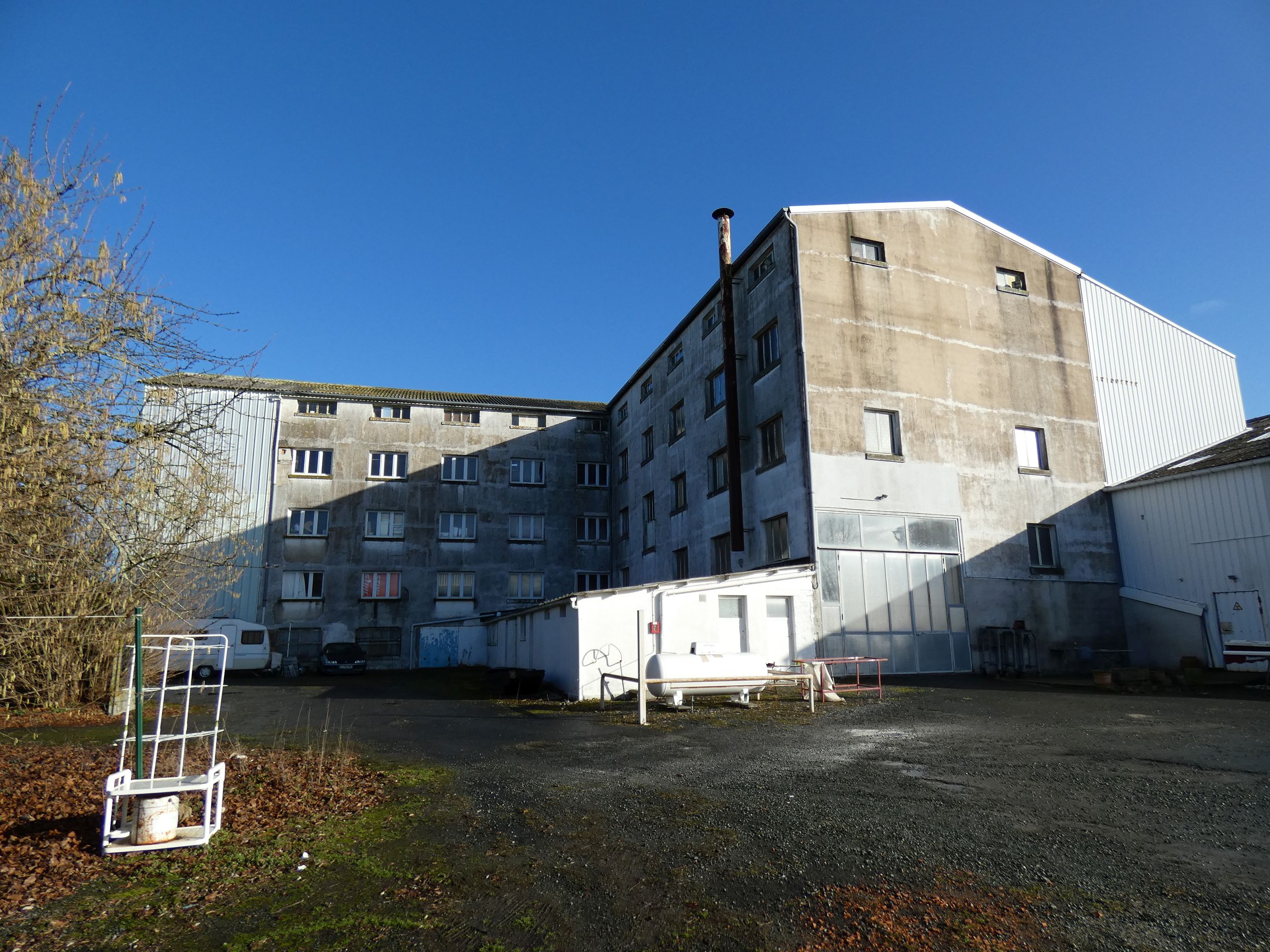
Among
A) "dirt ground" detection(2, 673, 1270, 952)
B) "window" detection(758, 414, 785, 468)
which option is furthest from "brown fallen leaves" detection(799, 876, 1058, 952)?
"window" detection(758, 414, 785, 468)

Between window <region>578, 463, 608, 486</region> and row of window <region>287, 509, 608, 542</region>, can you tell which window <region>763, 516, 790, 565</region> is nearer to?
row of window <region>287, 509, 608, 542</region>

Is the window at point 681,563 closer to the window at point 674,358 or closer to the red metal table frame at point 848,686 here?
the window at point 674,358

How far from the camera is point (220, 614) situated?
3256 cm

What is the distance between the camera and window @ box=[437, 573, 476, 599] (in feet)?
118

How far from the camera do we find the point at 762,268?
84.8ft

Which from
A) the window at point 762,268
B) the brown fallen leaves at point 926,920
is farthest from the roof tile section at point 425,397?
the brown fallen leaves at point 926,920

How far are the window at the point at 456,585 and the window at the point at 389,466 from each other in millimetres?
5151

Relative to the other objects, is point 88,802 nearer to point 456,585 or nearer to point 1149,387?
point 456,585

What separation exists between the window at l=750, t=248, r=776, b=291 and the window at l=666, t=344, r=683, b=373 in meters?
5.80

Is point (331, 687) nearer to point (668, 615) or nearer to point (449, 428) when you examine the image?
point (668, 615)

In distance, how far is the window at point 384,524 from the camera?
35688 millimetres

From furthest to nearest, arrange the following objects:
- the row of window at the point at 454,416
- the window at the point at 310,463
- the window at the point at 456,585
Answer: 1. the row of window at the point at 454,416
2. the window at the point at 456,585
3. the window at the point at 310,463

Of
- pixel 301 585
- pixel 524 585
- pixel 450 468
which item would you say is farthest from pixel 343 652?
pixel 450 468

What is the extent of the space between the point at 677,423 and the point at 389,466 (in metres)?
14.5
